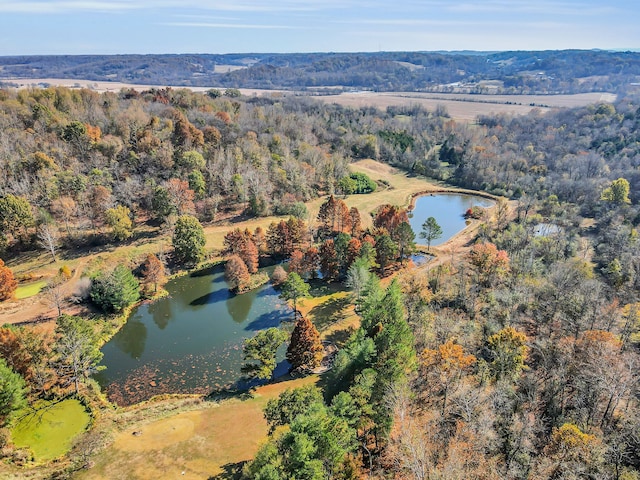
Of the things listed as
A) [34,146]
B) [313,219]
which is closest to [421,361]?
[313,219]

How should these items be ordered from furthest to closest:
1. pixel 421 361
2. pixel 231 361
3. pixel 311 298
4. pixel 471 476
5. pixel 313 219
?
1. pixel 313 219
2. pixel 311 298
3. pixel 231 361
4. pixel 421 361
5. pixel 471 476

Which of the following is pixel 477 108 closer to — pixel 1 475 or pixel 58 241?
pixel 58 241

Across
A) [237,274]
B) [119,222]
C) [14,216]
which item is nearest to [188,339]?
[237,274]

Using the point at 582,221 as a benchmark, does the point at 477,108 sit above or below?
above

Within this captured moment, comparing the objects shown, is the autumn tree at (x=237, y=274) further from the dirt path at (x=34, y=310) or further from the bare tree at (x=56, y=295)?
the bare tree at (x=56, y=295)

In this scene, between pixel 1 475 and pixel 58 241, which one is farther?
pixel 58 241

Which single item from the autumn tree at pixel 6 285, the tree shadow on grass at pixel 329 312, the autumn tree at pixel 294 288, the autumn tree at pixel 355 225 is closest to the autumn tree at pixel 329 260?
the tree shadow on grass at pixel 329 312

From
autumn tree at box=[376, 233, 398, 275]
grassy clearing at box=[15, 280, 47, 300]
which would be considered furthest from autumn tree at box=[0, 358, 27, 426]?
autumn tree at box=[376, 233, 398, 275]

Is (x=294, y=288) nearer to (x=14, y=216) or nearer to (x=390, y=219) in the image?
(x=390, y=219)
